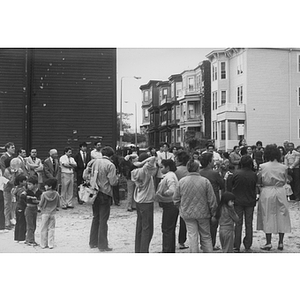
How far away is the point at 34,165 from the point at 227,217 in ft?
13.3

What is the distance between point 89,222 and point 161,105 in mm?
2665

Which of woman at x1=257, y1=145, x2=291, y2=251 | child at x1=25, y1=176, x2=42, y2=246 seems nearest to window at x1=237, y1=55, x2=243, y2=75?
woman at x1=257, y1=145, x2=291, y2=251

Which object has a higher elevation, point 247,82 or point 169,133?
point 247,82

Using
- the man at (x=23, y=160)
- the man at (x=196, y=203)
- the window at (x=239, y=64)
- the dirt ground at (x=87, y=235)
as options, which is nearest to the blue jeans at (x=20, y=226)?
the dirt ground at (x=87, y=235)

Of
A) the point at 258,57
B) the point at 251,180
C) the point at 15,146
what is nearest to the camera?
the point at 251,180

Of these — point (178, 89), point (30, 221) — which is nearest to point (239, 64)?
point (178, 89)

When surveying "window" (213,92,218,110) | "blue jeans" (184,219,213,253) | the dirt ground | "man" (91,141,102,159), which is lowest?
the dirt ground

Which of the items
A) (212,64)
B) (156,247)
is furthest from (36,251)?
(212,64)

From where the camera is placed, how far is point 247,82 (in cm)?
781

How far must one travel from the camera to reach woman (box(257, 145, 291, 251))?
5.79m

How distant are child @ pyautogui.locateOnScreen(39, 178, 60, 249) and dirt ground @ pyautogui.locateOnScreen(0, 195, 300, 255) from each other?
0.15 meters

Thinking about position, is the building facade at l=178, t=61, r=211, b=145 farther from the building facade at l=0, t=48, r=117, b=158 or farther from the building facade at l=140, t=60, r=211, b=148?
the building facade at l=0, t=48, r=117, b=158

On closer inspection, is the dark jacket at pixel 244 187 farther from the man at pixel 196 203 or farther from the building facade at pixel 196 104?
the building facade at pixel 196 104

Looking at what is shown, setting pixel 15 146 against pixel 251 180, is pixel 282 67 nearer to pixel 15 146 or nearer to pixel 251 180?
pixel 251 180
